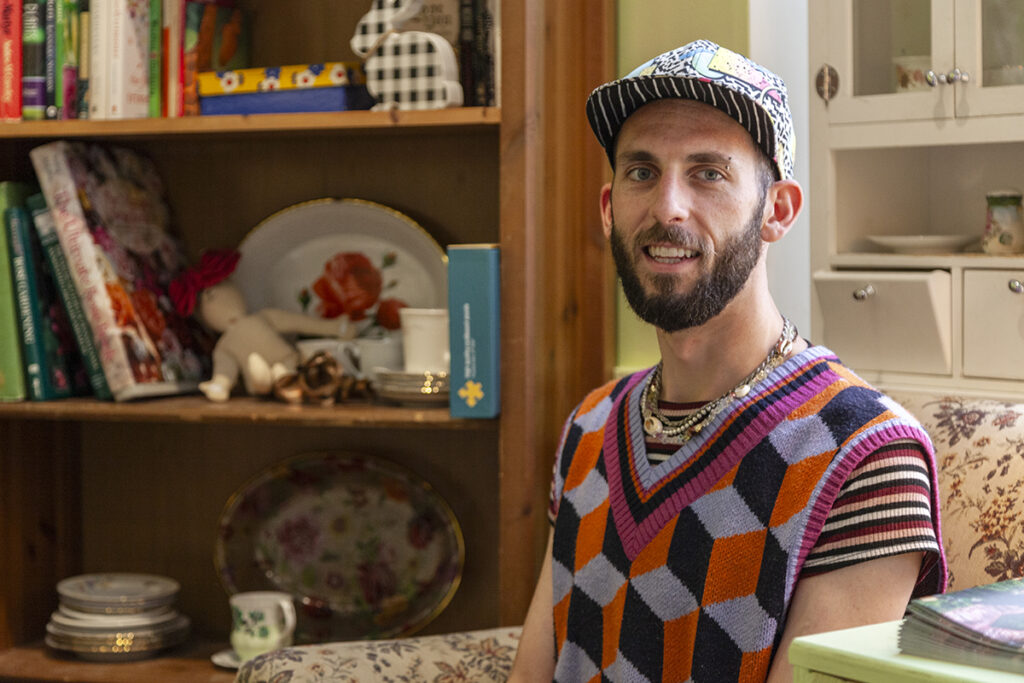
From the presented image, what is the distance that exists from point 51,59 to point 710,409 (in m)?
1.31

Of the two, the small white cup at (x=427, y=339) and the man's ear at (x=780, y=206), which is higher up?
the man's ear at (x=780, y=206)

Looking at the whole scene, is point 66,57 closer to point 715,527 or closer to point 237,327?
point 237,327

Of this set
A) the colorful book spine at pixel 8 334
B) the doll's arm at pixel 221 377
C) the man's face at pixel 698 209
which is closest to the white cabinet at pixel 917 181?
the man's face at pixel 698 209

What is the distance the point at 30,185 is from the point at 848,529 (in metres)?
1.55

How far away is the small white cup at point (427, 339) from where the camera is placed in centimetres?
189

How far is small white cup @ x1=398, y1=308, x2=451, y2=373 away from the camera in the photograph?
189 cm

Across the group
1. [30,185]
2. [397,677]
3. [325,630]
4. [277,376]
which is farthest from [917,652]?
[30,185]

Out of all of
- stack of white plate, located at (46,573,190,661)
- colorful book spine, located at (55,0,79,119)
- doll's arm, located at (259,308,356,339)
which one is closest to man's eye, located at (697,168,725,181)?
doll's arm, located at (259,308,356,339)

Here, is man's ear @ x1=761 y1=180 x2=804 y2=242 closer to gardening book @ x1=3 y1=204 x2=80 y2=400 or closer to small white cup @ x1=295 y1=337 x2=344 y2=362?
small white cup @ x1=295 y1=337 x2=344 y2=362

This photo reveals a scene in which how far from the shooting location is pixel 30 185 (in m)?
2.06

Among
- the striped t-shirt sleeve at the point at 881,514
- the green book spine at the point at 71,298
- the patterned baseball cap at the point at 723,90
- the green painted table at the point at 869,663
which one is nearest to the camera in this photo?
the green painted table at the point at 869,663

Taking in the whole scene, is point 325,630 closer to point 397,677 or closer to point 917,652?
point 397,677

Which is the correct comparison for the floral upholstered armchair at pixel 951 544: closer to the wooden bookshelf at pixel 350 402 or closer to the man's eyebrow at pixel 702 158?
the wooden bookshelf at pixel 350 402

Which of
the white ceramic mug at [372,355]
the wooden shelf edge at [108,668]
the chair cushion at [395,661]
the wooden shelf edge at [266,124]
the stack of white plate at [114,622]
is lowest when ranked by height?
the wooden shelf edge at [108,668]
